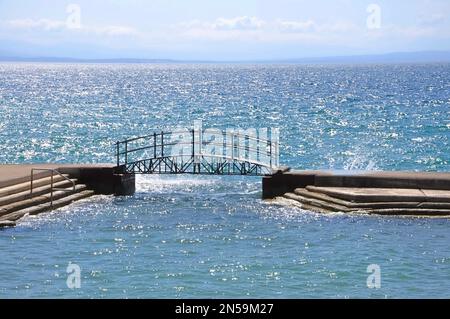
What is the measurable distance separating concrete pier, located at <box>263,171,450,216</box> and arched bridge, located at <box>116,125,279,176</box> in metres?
0.97

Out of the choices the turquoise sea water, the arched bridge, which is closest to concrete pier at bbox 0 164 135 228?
the turquoise sea water

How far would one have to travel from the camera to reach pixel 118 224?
30.4 meters

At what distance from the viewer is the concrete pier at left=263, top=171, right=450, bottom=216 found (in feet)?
102

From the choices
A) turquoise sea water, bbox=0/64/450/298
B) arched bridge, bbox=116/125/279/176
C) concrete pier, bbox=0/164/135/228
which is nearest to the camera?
turquoise sea water, bbox=0/64/450/298

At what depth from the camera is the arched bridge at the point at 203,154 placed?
36500mm

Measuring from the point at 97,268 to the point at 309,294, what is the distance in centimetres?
519

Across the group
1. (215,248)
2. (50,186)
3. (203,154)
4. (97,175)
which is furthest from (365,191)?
(50,186)

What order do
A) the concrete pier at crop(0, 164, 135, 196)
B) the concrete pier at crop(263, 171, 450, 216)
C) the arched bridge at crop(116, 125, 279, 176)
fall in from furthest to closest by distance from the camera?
the arched bridge at crop(116, 125, 279, 176) → the concrete pier at crop(0, 164, 135, 196) → the concrete pier at crop(263, 171, 450, 216)

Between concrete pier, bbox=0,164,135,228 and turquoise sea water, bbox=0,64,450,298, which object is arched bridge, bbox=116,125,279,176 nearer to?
concrete pier, bbox=0,164,135,228

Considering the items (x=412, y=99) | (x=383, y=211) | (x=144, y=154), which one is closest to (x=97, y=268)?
(x=383, y=211)

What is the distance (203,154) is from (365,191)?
6924 millimetres

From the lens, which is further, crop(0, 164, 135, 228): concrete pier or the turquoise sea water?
crop(0, 164, 135, 228): concrete pier

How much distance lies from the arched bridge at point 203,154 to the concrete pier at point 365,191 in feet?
3.18

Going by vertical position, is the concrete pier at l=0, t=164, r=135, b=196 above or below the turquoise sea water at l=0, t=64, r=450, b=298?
above
